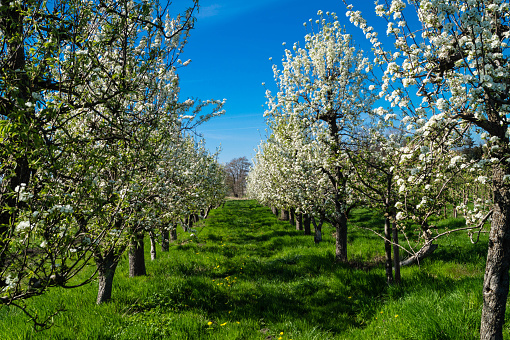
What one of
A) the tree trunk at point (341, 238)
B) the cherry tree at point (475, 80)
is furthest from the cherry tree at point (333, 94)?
the cherry tree at point (475, 80)

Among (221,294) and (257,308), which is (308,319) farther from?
(221,294)

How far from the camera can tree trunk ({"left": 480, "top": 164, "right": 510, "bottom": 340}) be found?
3.73 m

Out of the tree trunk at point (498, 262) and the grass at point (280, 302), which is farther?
the grass at point (280, 302)

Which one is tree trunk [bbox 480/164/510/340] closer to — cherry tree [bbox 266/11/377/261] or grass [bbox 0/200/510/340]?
grass [bbox 0/200/510/340]

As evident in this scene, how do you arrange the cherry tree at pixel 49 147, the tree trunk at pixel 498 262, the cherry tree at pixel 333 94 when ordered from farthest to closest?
the cherry tree at pixel 333 94 < the tree trunk at pixel 498 262 < the cherry tree at pixel 49 147

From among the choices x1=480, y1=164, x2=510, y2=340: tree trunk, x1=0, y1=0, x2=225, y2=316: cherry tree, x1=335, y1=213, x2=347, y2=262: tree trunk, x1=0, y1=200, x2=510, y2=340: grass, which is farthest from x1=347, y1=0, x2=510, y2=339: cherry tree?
x1=335, y1=213, x2=347, y2=262: tree trunk

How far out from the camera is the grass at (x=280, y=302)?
5348 mm

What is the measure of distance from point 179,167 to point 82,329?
16.8 feet

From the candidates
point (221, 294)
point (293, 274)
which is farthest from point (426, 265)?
point (221, 294)

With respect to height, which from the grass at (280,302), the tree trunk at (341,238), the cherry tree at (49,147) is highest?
the cherry tree at (49,147)

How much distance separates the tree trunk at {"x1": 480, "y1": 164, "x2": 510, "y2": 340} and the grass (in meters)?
0.91

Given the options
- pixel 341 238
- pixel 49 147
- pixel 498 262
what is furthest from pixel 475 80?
pixel 341 238

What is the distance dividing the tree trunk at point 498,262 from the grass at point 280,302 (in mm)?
911

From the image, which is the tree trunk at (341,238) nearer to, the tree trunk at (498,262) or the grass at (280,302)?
the grass at (280,302)
